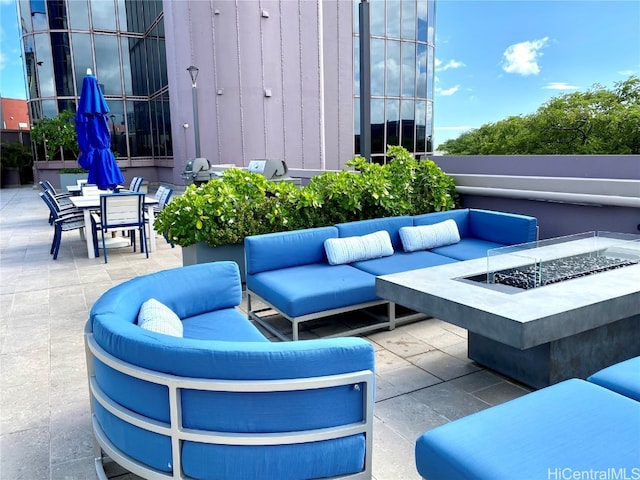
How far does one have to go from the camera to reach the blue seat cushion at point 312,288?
141 inches

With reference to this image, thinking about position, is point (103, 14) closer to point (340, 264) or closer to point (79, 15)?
Result: point (79, 15)

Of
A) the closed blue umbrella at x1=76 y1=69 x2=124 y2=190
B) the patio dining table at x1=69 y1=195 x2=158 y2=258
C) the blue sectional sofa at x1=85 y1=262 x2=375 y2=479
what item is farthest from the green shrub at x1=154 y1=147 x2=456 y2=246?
the closed blue umbrella at x1=76 y1=69 x2=124 y2=190

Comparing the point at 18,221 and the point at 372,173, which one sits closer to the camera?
the point at 372,173

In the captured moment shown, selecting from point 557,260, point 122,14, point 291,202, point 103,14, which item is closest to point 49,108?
point 103,14

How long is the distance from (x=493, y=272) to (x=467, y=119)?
28562 millimetres

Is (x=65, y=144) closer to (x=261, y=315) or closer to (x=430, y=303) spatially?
(x=261, y=315)

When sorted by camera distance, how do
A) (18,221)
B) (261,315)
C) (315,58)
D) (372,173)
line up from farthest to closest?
(315,58)
(18,221)
(372,173)
(261,315)

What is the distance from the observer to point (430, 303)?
2854 millimetres

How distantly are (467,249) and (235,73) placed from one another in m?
12.6

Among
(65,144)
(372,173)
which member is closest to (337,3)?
(65,144)

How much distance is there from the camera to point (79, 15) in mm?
19625

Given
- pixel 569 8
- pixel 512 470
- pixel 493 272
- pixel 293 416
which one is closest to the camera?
pixel 512 470

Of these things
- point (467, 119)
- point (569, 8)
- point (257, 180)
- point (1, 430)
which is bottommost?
point (1, 430)

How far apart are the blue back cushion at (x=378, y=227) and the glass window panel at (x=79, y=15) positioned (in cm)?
1984
